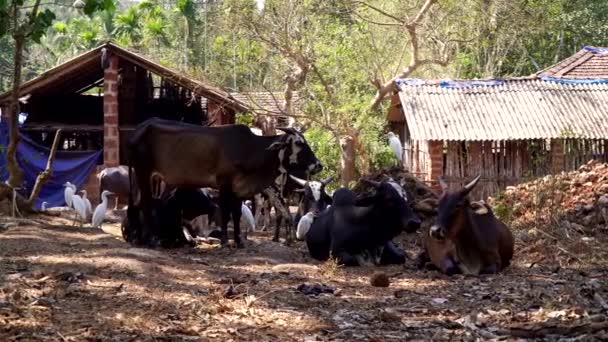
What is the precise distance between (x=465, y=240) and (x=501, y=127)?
35.4 feet

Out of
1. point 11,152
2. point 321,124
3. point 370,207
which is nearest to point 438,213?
point 370,207

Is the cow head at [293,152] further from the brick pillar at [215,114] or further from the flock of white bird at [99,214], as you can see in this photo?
the brick pillar at [215,114]

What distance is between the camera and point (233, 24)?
798 inches

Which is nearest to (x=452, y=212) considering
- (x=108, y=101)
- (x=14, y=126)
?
(x=14, y=126)

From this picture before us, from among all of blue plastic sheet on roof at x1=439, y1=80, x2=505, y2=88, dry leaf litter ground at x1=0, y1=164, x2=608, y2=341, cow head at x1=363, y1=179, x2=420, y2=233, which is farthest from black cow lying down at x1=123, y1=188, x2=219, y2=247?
blue plastic sheet on roof at x1=439, y1=80, x2=505, y2=88

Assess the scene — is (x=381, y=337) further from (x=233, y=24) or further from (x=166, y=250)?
(x=233, y=24)

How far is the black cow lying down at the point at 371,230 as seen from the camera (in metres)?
10.3

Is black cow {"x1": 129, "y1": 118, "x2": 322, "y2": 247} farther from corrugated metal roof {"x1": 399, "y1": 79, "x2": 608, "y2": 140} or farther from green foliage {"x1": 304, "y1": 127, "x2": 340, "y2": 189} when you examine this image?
green foliage {"x1": 304, "y1": 127, "x2": 340, "y2": 189}

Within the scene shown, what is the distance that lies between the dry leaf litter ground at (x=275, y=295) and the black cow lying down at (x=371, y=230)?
256 millimetres

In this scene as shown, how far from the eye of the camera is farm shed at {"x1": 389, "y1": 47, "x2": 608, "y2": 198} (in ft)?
64.4

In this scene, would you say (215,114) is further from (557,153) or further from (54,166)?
(557,153)

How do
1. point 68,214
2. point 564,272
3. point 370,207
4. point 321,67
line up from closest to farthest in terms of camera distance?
point 564,272, point 370,207, point 68,214, point 321,67

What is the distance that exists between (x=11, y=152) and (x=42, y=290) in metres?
7.13

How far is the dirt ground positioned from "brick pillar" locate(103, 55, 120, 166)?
10.1 m
